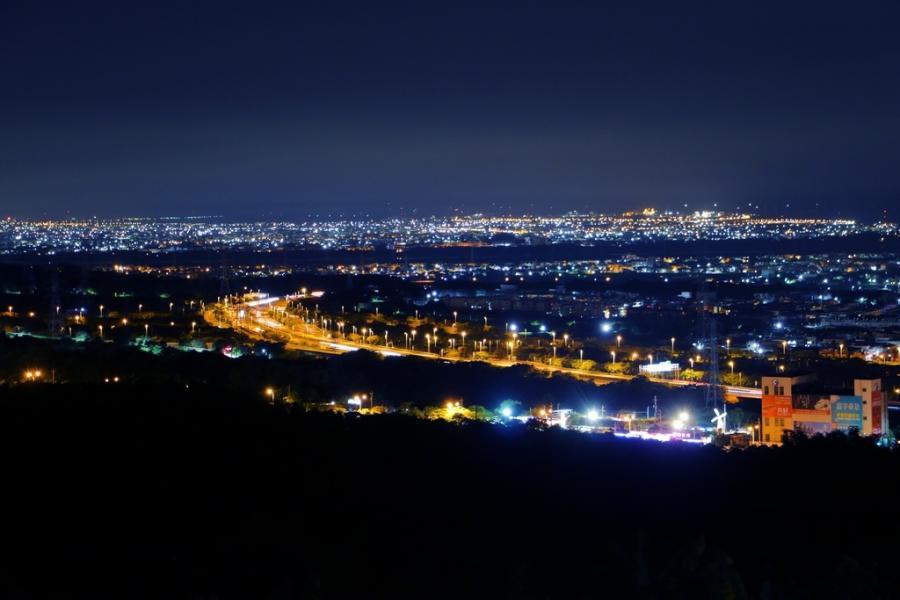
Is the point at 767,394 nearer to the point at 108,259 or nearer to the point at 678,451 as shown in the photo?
the point at 678,451

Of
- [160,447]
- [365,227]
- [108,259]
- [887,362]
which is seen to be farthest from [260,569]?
[365,227]

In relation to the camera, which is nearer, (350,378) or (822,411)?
(822,411)

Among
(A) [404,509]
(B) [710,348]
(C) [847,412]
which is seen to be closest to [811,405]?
(C) [847,412]

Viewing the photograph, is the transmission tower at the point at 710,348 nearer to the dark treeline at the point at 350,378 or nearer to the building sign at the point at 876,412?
the dark treeline at the point at 350,378

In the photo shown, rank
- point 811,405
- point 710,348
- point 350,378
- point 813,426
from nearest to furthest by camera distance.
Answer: point 813,426 → point 811,405 → point 350,378 → point 710,348

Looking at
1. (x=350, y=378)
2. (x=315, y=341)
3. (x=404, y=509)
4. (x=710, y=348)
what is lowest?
(x=404, y=509)

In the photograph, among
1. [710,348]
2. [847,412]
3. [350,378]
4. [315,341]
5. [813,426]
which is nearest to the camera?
[847,412]

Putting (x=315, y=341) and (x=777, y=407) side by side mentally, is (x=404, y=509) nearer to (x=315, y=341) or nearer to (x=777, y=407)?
(x=777, y=407)
